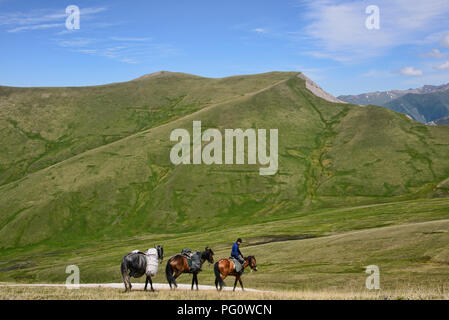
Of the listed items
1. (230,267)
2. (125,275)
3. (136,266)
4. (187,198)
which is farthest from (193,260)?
(187,198)

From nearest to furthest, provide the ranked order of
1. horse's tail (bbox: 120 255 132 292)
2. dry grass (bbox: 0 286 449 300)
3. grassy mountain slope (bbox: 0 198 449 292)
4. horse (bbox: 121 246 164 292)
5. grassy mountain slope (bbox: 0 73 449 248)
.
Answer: dry grass (bbox: 0 286 449 300) < horse's tail (bbox: 120 255 132 292) < horse (bbox: 121 246 164 292) < grassy mountain slope (bbox: 0 198 449 292) < grassy mountain slope (bbox: 0 73 449 248)

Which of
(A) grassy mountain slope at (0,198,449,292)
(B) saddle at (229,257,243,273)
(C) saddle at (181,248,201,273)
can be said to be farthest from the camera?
(A) grassy mountain slope at (0,198,449,292)

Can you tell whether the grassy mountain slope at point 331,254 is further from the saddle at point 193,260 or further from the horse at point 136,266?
the horse at point 136,266

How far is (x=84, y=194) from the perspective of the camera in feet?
622

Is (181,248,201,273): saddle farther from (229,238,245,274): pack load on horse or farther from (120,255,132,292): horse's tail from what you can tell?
(120,255,132,292): horse's tail

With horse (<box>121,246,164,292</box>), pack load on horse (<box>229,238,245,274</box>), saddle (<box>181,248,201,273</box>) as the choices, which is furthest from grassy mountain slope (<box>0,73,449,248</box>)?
horse (<box>121,246,164,292</box>)

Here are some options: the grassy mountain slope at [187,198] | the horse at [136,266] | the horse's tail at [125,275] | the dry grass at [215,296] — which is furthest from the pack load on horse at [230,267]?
the grassy mountain slope at [187,198]

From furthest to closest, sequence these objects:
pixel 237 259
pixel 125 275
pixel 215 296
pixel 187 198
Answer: pixel 187 198 < pixel 237 259 < pixel 125 275 < pixel 215 296

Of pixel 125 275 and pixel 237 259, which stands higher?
pixel 237 259

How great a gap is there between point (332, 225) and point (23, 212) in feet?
444

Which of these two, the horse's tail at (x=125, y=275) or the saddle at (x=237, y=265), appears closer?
the horse's tail at (x=125, y=275)

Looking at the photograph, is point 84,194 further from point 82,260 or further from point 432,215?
point 432,215

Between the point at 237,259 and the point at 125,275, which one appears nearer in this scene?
the point at 125,275

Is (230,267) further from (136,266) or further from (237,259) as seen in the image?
(136,266)
